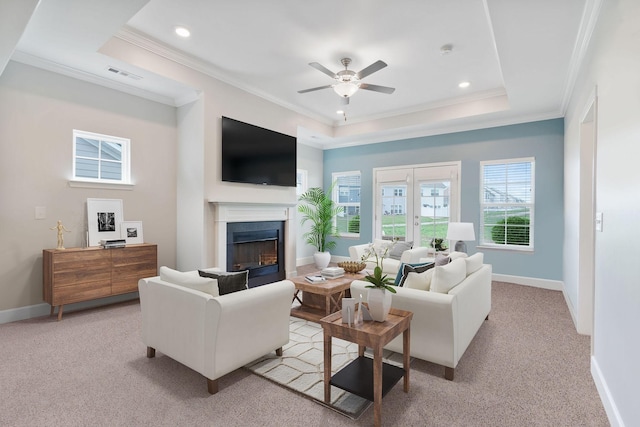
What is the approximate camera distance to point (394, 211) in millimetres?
6887

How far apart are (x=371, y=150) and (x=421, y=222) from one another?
195 cm

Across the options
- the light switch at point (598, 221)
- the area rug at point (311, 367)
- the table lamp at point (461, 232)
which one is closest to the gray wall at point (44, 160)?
the area rug at point (311, 367)

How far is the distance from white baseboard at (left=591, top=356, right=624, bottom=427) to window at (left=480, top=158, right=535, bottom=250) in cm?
341

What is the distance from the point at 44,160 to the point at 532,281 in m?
7.15

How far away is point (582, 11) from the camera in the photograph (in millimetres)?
2625

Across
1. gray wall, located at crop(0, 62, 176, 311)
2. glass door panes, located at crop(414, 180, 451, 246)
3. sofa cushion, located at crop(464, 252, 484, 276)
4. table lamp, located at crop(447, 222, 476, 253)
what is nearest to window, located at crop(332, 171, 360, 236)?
glass door panes, located at crop(414, 180, 451, 246)

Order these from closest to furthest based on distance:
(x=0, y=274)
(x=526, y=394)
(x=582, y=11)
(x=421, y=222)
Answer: (x=526, y=394), (x=582, y=11), (x=0, y=274), (x=421, y=222)

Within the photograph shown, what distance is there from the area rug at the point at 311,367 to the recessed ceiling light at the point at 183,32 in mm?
3412

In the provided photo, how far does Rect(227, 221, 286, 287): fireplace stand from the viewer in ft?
16.1

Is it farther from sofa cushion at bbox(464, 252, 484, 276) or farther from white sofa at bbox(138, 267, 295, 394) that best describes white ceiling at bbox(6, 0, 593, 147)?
white sofa at bbox(138, 267, 295, 394)

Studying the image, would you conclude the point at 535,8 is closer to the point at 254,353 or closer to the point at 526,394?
the point at 526,394

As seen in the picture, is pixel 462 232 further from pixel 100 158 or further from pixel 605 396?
pixel 100 158

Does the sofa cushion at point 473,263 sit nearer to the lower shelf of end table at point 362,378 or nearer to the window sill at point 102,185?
the lower shelf of end table at point 362,378

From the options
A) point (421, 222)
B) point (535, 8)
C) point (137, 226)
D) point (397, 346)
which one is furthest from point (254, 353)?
point (421, 222)
